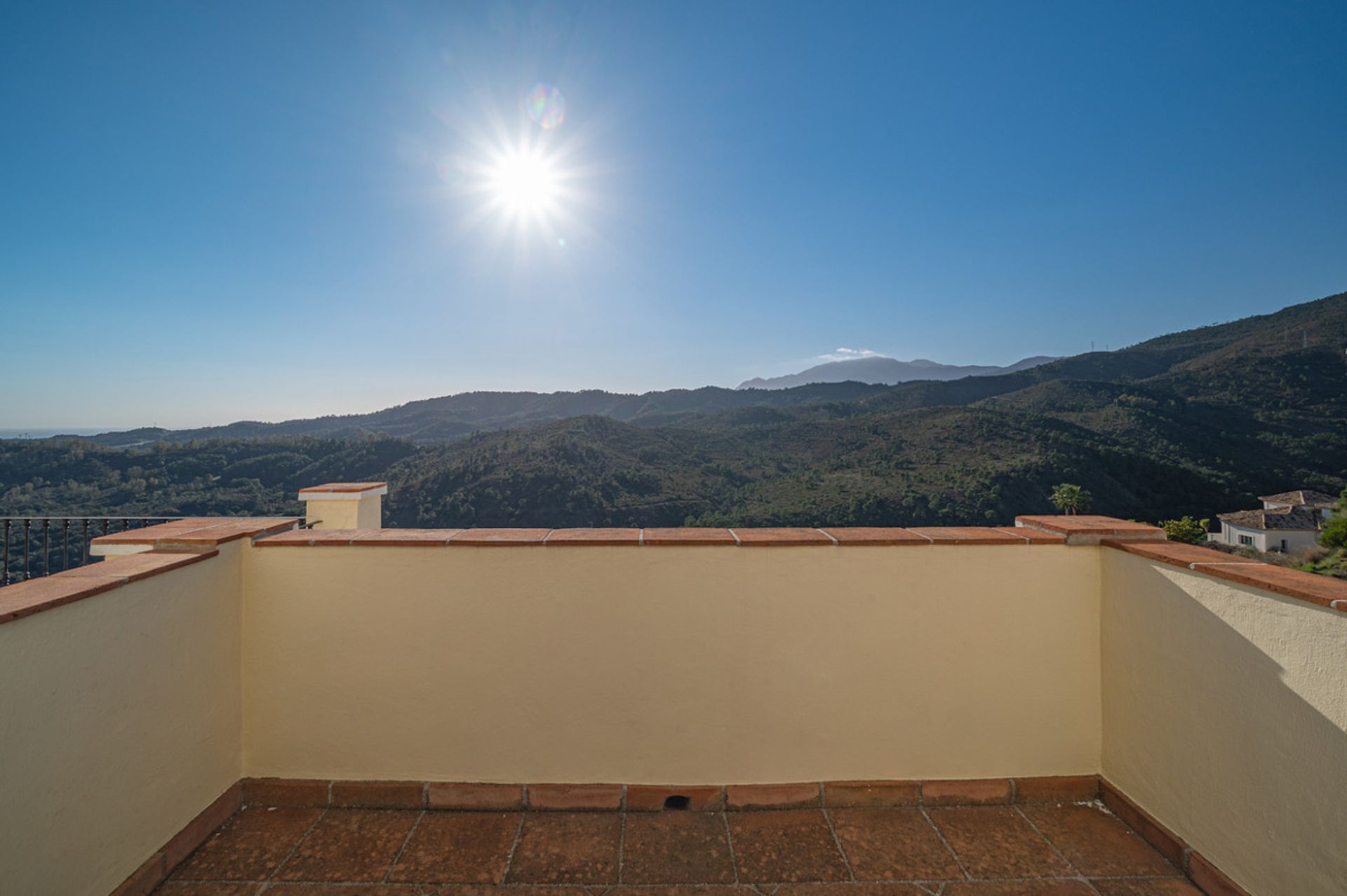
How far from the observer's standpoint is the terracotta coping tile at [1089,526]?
78.1 inches

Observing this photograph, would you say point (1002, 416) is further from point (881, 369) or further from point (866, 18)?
point (881, 369)

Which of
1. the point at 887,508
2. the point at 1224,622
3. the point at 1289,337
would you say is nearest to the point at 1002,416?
the point at 887,508

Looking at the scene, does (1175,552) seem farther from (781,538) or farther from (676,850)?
(676,850)

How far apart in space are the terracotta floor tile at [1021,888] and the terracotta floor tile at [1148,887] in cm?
5

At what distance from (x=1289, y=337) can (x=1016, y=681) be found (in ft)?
187

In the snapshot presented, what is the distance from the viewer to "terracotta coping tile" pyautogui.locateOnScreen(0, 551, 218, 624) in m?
1.24

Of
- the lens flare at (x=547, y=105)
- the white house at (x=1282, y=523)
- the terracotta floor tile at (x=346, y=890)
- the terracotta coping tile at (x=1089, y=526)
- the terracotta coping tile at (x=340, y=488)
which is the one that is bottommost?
the white house at (x=1282, y=523)

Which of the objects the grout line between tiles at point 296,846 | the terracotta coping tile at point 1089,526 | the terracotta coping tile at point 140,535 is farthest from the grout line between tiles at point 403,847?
the terracotta coping tile at point 1089,526

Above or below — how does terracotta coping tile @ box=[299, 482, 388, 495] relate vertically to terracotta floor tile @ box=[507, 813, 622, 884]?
above

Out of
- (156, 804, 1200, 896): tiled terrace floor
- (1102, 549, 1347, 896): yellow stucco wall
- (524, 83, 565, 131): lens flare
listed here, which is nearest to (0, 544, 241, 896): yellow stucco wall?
(156, 804, 1200, 896): tiled terrace floor

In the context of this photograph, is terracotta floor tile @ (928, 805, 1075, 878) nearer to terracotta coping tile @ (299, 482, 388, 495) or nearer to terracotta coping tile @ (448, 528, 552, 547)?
terracotta coping tile @ (448, 528, 552, 547)

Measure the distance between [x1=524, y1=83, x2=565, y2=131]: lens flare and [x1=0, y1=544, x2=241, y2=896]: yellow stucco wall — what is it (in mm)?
5893

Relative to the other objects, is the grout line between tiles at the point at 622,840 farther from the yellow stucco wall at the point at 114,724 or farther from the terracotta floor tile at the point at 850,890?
the yellow stucco wall at the point at 114,724

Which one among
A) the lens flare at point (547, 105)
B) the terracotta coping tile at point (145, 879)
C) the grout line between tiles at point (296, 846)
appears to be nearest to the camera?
the terracotta coping tile at point (145, 879)
